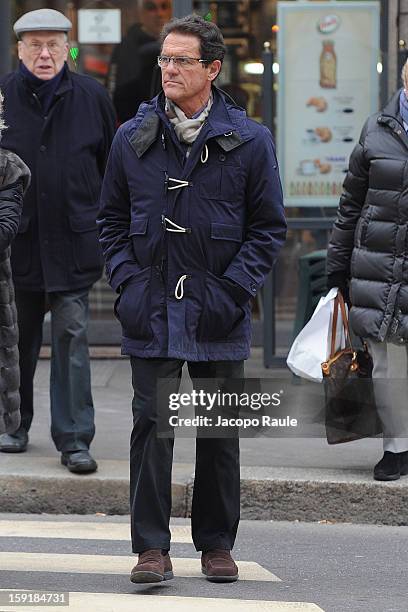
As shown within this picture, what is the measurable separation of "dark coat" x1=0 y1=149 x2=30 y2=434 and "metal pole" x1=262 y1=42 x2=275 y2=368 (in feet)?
12.5

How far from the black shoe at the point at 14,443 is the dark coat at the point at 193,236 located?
7.18 feet

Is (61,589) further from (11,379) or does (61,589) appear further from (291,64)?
(291,64)

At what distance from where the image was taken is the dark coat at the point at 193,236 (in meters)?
5.36

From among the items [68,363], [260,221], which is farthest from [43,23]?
[260,221]

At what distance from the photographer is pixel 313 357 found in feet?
22.9

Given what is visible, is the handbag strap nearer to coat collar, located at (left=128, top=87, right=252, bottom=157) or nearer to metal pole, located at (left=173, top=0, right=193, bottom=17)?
coat collar, located at (left=128, top=87, right=252, bottom=157)

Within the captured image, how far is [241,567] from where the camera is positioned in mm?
5867

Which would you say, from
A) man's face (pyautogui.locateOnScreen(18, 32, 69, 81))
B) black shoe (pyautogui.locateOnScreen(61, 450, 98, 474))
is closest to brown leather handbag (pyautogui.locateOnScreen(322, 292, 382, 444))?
black shoe (pyautogui.locateOnScreen(61, 450, 98, 474))

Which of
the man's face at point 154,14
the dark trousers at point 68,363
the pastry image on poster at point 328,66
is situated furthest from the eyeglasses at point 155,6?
the dark trousers at point 68,363

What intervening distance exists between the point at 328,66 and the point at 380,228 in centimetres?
306

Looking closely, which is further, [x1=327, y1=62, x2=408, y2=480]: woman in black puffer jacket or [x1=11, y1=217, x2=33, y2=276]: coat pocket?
[x1=11, y1=217, x2=33, y2=276]: coat pocket

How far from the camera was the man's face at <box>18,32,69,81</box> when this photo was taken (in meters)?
7.16

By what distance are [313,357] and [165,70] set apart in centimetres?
205

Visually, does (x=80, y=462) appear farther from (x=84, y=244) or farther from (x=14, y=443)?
(x=84, y=244)
